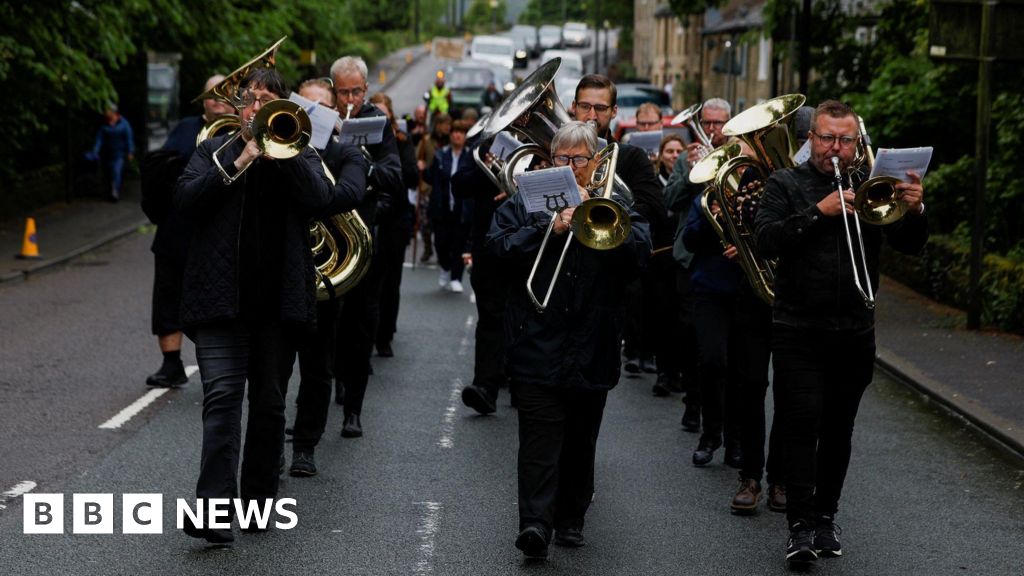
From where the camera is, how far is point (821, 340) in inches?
269

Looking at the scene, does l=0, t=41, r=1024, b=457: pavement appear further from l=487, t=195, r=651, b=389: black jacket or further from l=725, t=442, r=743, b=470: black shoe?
l=487, t=195, r=651, b=389: black jacket

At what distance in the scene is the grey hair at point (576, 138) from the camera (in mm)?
6719

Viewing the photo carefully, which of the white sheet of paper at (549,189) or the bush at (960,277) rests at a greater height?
the white sheet of paper at (549,189)

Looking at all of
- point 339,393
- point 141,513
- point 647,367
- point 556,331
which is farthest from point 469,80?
point 556,331

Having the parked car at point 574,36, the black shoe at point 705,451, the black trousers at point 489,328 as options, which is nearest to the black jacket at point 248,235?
the black shoe at point 705,451

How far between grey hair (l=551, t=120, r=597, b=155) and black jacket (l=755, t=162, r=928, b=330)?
80 centimetres

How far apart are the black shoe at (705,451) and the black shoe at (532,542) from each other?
2.38m

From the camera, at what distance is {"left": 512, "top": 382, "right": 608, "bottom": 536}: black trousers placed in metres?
6.71

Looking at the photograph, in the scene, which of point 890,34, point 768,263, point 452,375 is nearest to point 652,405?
point 452,375

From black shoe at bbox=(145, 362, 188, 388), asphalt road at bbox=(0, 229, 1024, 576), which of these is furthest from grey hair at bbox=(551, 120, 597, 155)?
black shoe at bbox=(145, 362, 188, 388)

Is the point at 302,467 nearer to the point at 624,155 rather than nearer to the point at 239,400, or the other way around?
the point at 239,400

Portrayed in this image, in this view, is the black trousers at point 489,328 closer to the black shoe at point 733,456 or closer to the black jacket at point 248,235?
the black shoe at point 733,456

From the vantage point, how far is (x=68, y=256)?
20.1m

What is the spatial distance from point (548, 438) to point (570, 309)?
542 mm
